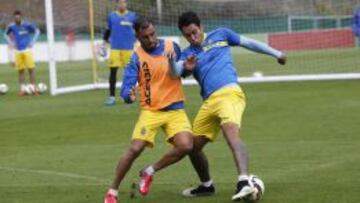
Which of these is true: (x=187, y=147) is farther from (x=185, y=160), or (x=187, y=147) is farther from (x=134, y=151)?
(x=185, y=160)

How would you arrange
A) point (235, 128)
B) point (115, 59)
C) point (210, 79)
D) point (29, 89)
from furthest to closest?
point (29, 89)
point (115, 59)
point (210, 79)
point (235, 128)

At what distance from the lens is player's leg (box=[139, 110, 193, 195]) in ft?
29.3

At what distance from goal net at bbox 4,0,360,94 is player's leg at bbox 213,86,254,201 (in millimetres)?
13745

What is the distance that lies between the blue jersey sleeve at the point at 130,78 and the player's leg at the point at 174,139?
1.32 ft

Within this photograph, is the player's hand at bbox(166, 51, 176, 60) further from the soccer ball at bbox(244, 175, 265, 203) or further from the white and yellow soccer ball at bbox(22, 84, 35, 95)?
the white and yellow soccer ball at bbox(22, 84, 35, 95)

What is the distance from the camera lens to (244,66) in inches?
1325

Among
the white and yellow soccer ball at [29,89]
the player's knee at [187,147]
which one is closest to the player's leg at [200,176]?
the player's knee at [187,147]

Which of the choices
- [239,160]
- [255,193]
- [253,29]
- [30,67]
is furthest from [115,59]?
[253,29]

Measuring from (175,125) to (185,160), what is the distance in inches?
110

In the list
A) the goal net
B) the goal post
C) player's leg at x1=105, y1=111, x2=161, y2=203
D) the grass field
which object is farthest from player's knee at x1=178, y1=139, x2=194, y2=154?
the goal net

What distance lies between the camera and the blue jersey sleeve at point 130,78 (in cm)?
891

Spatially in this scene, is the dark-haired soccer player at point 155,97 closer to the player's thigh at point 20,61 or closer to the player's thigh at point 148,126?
the player's thigh at point 148,126

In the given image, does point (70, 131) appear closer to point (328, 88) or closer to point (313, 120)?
point (313, 120)

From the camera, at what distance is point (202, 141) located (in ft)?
30.0
